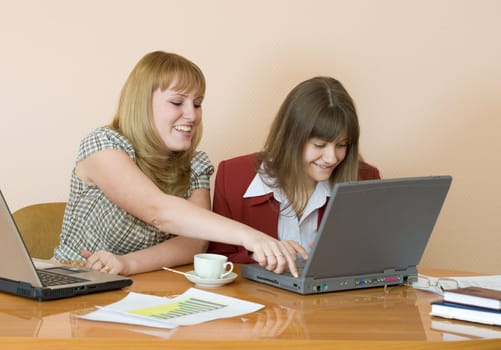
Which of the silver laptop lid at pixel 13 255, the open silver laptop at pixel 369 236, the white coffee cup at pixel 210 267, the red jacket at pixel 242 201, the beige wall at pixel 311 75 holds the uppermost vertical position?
the beige wall at pixel 311 75

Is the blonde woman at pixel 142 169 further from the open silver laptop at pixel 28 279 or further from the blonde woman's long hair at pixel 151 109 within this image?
the open silver laptop at pixel 28 279

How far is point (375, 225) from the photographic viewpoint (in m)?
1.57

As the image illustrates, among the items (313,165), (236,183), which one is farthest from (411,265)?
(236,183)

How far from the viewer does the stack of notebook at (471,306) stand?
1.36m

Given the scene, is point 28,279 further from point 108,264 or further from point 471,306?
point 471,306

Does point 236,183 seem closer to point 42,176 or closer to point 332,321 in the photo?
point 42,176

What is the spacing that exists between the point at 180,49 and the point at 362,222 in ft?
5.01

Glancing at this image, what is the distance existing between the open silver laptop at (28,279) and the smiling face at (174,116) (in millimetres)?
696

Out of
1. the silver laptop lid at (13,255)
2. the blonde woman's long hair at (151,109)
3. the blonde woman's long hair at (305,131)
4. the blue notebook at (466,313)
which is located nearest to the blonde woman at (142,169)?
the blonde woman's long hair at (151,109)

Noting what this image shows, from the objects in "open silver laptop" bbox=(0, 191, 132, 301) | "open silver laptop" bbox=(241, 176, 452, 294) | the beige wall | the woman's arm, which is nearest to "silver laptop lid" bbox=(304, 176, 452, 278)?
"open silver laptop" bbox=(241, 176, 452, 294)

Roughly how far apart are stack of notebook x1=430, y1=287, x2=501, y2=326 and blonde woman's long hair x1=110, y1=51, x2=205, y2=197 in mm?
1006

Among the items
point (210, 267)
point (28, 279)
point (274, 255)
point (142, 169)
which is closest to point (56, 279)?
point (28, 279)

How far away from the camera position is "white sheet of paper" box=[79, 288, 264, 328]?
1.30 metres

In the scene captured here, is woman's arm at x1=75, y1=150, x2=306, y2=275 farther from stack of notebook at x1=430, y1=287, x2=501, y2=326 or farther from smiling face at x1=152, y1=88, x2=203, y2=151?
stack of notebook at x1=430, y1=287, x2=501, y2=326
